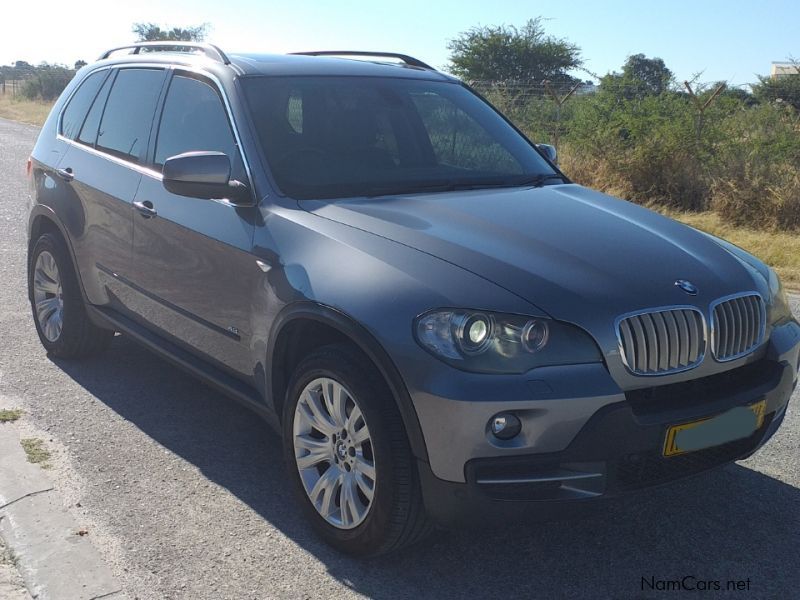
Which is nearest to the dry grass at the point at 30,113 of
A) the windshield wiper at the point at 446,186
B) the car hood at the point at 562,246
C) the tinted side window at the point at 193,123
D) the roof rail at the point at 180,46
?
the roof rail at the point at 180,46

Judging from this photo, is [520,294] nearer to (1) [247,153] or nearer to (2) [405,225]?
(2) [405,225]

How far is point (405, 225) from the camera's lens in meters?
3.78

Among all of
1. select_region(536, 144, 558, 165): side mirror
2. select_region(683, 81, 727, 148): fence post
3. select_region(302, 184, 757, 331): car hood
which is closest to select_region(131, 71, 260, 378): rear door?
select_region(302, 184, 757, 331): car hood

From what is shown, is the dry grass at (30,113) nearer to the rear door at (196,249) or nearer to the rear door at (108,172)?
the rear door at (108,172)

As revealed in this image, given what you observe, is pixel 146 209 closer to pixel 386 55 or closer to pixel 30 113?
pixel 386 55

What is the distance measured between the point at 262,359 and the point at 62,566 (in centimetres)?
108

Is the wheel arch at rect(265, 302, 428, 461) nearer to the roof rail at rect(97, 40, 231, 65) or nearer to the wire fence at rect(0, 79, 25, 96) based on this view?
the roof rail at rect(97, 40, 231, 65)

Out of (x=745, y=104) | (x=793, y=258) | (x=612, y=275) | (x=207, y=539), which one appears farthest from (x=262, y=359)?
(x=745, y=104)

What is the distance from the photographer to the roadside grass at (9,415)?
503 cm

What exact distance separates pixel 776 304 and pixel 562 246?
0.95 meters

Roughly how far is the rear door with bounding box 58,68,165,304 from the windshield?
95 cm

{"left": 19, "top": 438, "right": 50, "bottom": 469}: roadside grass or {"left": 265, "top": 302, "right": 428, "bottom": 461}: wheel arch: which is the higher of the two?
{"left": 265, "top": 302, "right": 428, "bottom": 461}: wheel arch

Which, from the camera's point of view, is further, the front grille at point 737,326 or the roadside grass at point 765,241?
the roadside grass at point 765,241

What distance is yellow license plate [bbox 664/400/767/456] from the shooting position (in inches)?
129
